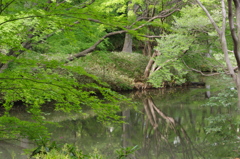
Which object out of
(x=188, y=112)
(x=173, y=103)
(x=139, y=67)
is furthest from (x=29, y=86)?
(x=139, y=67)

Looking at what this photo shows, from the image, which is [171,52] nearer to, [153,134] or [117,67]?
[117,67]

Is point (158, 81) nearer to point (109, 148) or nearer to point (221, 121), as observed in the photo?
point (221, 121)

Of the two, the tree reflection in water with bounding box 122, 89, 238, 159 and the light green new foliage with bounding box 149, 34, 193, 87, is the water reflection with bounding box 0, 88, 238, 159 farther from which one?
the light green new foliage with bounding box 149, 34, 193, 87

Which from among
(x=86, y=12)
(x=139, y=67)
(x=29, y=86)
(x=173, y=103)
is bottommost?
(x=173, y=103)

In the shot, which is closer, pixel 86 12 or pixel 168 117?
pixel 86 12

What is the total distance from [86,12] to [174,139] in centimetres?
630

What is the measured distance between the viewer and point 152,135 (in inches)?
328

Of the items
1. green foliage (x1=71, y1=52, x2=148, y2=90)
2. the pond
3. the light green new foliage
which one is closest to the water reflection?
the pond

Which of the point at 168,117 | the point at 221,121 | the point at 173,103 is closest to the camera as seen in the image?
the point at 221,121

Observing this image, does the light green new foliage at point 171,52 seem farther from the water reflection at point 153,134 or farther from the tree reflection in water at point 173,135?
the tree reflection in water at point 173,135

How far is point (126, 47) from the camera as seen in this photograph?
21953 millimetres

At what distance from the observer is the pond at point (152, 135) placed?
6550 mm

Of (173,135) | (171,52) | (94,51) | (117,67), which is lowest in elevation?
(173,135)

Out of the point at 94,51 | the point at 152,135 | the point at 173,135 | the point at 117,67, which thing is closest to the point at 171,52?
the point at 117,67
